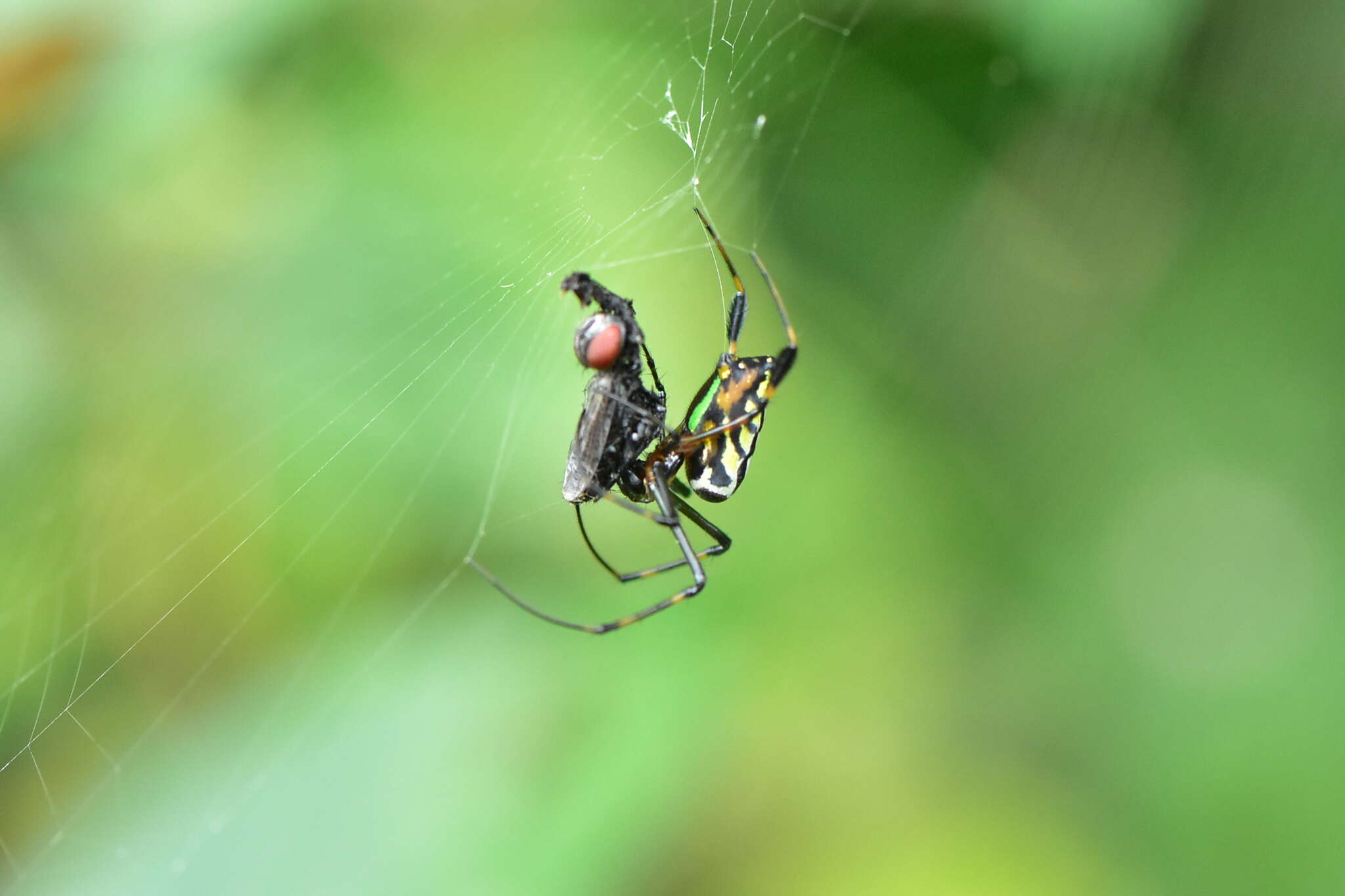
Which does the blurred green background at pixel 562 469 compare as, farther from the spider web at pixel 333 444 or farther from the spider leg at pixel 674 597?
the spider leg at pixel 674 597

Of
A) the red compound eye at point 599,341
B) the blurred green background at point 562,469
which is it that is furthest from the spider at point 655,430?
the blurred green background at point 562,469

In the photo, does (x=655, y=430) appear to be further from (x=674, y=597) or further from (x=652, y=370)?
(x=674, y=597)

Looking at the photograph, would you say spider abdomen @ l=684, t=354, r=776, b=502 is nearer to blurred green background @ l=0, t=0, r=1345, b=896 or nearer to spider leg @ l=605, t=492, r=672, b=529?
spider leg @ l=605, t=492, r=672, b=529

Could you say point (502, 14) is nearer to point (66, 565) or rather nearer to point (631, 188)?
point (631, 188)

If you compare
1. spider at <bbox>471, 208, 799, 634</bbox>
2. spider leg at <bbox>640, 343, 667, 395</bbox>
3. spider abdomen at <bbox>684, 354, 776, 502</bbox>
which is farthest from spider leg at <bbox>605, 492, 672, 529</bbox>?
spider leg at <bbox>640, 343, 667, 395</bbox>

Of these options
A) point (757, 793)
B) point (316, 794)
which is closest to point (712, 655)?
point (757, 793)

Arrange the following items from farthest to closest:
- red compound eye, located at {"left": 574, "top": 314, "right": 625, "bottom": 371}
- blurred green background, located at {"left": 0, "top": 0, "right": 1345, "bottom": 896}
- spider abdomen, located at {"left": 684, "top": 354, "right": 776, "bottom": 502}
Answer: blurred green background, located at {"left": 0, "top": 0, "right": 1345, "bottom": 896} → spider abdomen, located at {"left": 684, "top": 354, "right": 776, "bottom": 502} → red compound eye, located at {"left": 574, "top": 314, "right": 625, "bottom": 371}
